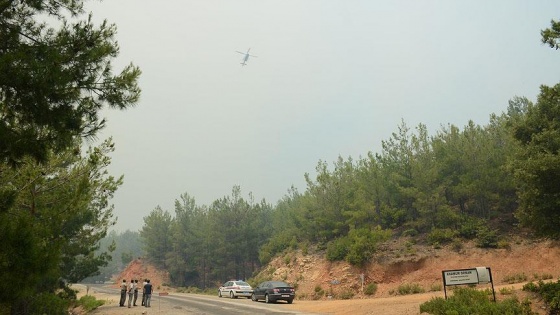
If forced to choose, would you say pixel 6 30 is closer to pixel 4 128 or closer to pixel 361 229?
pixel 4 128

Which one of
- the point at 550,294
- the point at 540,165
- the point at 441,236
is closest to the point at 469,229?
the point at 441,236

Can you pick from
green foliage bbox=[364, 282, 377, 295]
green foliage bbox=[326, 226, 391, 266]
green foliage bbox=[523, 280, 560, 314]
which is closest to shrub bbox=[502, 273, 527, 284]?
green foliage bbox=[364, 282, 377, 295]

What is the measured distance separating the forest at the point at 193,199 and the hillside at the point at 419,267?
4.32 feet

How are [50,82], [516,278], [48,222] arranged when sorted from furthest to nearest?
[516,278] < [48,222] < [50,82]

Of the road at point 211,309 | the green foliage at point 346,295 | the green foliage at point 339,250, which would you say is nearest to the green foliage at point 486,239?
the green foliage at point 339,250

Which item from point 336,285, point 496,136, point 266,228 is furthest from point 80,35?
point 266,228

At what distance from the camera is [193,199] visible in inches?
3140

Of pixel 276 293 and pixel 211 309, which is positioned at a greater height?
pixel 276 293

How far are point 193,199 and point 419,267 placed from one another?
54.2 m

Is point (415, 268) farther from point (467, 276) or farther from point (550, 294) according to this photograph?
point (550, 294)

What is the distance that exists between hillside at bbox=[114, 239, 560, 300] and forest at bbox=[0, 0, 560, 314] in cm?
132

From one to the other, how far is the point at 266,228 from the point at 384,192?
27.5 meters

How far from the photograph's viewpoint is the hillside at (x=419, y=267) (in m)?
31.1

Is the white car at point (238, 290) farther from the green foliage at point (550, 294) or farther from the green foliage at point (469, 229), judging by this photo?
the green foliage at point (550, 294)
